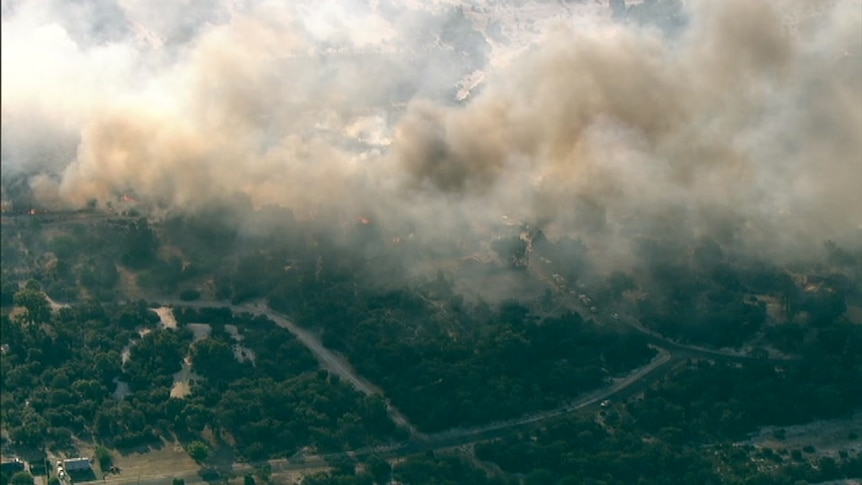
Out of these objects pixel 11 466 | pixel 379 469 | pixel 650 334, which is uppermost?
pixel 650 334

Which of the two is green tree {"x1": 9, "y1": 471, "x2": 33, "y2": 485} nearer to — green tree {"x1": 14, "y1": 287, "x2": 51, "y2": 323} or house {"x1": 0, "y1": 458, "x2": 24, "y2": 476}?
house {"x1": 0, "y1": 458, "x2": 24, "y2": 476}

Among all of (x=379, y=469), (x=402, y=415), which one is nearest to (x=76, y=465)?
(x=379, y=469)

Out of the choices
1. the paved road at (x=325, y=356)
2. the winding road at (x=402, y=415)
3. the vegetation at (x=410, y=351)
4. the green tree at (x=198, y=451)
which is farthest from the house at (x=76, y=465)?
the paved road at (x=325, y=356)

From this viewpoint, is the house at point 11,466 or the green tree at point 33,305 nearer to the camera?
the house at point 11,466

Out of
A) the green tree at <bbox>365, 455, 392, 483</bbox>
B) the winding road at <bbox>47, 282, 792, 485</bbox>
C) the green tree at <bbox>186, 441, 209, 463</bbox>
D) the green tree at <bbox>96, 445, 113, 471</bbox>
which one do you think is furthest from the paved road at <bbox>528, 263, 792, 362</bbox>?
the green tree at <bbox>96, 445, 113, 471</bbox>

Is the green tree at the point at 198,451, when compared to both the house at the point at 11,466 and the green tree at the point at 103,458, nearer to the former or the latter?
the green tree at the point at 103,458

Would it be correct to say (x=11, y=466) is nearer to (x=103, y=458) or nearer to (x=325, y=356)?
(x=103, y=458)
